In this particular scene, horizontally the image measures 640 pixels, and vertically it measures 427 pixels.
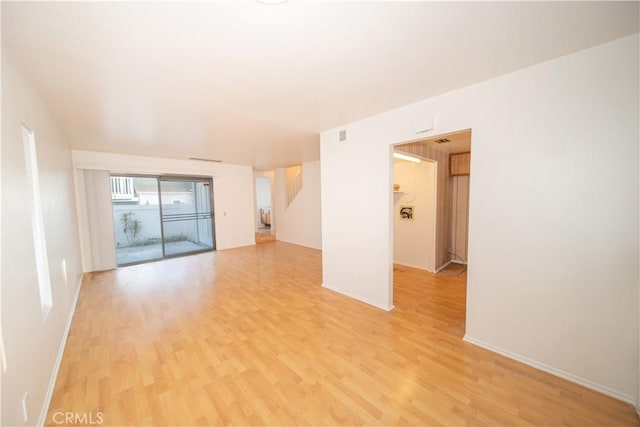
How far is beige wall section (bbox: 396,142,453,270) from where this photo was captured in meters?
4.67

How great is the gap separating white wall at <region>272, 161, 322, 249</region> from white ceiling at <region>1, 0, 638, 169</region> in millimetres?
4240

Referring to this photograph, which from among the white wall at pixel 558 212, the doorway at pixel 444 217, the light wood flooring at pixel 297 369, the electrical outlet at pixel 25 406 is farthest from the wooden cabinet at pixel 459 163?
the electrical outlet at pixel 25 406

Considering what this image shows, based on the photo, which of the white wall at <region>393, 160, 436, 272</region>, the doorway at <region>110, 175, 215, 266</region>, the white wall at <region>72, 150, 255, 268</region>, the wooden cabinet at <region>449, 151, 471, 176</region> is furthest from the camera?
the doorway at <region>110, 175, 215, 266</region>

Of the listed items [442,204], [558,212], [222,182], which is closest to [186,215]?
[222,182]

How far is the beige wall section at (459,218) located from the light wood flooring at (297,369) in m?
2.10

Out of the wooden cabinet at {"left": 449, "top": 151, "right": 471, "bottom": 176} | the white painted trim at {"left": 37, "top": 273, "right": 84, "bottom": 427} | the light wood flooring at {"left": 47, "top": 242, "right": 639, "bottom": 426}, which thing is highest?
the wooden cabinet at {"left": 449, "top": 151, "right": 471, "bottom": 176}

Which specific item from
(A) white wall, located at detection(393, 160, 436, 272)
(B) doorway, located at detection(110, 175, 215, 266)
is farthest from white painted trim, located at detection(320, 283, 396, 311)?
(B) doorway, located at detection(110, 175, 215, 266)

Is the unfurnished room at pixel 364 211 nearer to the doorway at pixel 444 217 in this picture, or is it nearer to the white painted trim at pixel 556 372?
the white painted trim at pixel 556 372

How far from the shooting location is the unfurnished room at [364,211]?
1.43 m

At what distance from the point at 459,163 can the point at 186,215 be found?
7024 millimetres

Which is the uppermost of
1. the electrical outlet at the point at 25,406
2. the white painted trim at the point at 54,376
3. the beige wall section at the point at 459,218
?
the beige wall section at the point at 459,218

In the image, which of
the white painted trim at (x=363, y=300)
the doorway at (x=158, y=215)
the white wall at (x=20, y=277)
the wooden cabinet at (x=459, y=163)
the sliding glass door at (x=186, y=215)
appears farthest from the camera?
the sliding glass door at (x=186, y=215)

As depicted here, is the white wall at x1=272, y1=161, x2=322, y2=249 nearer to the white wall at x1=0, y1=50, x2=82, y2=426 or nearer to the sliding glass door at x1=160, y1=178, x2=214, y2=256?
the sliding glass door at x1=160, y1=178, x2=214, y2=256

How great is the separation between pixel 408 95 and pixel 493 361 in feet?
8.86
